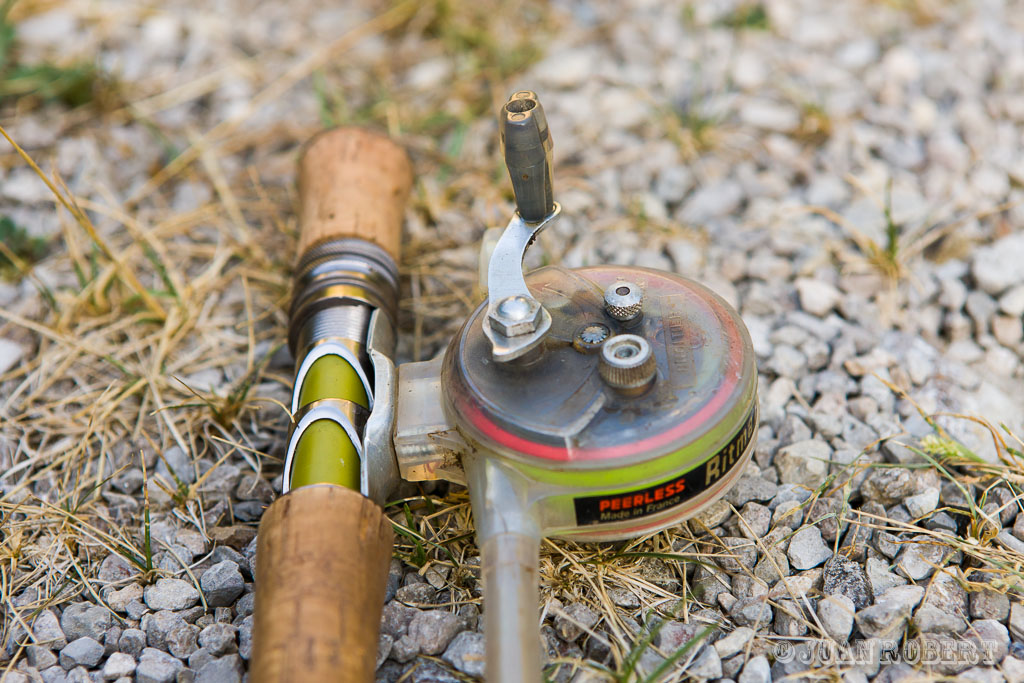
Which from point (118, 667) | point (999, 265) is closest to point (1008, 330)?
point (999, 265)

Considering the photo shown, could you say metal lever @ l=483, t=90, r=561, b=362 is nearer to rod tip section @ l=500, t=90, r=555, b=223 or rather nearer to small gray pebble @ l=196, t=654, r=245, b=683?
rod tip section @ l=500, t=90, r=555, b=223

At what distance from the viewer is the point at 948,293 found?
7.16 ft

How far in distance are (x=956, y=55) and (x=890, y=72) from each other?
218mm

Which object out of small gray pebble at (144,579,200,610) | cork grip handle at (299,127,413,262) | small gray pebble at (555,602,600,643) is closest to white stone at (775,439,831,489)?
small gray pebble at (555,602,600,643)

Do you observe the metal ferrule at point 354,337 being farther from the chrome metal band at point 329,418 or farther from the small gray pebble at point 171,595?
the small gray pebble at point 171,595

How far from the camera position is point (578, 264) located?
2.31m

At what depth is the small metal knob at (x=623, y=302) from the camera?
158cm

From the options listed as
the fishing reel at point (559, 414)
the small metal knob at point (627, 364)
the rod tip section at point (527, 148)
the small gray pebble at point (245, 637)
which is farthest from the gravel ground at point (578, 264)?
the rod tip section at point (527, 148)

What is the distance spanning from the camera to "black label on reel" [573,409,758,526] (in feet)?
4.87

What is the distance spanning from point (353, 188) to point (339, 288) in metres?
0.30

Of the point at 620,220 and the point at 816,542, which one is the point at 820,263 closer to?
the point at 620,220

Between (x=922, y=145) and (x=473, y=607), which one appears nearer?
(x=473, y=607)

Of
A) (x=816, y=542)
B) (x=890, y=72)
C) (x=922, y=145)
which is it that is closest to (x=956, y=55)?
(x=890, y=72)

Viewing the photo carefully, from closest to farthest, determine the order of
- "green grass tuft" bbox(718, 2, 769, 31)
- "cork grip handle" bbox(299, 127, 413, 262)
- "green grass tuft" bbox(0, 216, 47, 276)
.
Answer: "cork grip handle" bbox(299, 127, 413, 262) → "green grass tuft" bbox(0, 216, 47, 276) → "green grass tuft" bbox(718, 2, 769, 31)
